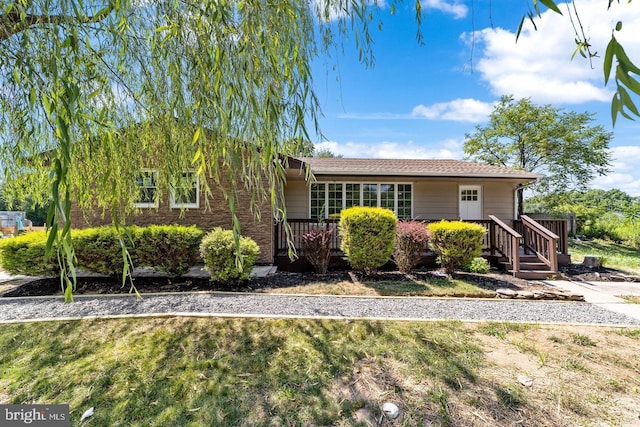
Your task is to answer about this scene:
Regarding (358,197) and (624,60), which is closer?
(624,60)

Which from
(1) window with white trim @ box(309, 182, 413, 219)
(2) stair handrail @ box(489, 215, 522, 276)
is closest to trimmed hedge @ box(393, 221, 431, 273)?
(2) stair handrail @ box(489, 215, 522, 276)

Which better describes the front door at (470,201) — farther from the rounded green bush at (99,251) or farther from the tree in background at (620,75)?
the rounded green bush at (99,251)

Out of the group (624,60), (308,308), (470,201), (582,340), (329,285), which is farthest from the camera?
(470,201)

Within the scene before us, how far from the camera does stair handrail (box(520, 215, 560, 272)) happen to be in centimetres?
748

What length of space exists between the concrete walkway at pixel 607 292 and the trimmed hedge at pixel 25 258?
1099cm

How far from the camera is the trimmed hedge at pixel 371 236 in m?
6.82

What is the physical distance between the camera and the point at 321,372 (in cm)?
275

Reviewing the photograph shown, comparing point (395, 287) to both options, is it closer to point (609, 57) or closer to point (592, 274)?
point (609, 57)

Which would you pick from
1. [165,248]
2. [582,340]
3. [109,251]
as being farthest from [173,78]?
[582,340]

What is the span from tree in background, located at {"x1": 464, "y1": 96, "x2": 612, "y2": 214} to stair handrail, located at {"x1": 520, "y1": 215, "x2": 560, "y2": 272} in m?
9.54

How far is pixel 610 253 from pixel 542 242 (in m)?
9.31

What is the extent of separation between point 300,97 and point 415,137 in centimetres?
842

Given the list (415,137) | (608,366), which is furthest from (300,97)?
(415,137)

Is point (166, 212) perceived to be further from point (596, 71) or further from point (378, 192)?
point (596, 71)
